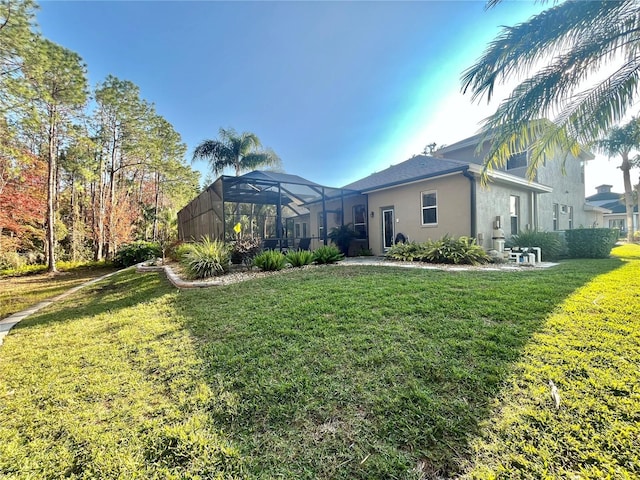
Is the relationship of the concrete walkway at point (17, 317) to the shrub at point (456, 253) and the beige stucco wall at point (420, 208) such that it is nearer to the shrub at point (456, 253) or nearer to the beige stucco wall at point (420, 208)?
the shrub at point (456, 253)

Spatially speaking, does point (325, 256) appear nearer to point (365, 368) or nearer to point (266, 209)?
point (365, 368)

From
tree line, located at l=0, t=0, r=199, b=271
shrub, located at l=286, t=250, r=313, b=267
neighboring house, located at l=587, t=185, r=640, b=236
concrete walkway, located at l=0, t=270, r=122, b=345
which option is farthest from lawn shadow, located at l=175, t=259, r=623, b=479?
neighboring house, located at l=587, t=185, r=640, b=236

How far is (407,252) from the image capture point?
8.96m

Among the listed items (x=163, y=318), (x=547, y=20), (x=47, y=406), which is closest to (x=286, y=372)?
(x=47, y=406)

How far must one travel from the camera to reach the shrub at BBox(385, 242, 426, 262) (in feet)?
28.5

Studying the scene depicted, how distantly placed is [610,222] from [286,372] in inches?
1710

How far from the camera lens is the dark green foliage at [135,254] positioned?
1444cm

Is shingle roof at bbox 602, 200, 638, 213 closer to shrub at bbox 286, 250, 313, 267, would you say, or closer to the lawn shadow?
the lawn shadow

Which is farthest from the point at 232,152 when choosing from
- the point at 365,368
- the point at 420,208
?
the point at 365,368

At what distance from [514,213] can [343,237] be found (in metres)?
7.25

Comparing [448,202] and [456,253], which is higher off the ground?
[448,202]

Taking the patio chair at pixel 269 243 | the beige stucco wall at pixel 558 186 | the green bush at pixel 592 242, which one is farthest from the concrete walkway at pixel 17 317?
A: the green bush at pixel 592 242

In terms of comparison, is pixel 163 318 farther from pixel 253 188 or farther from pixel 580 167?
pixel 580 167

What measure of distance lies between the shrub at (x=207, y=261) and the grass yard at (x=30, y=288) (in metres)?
3.59
